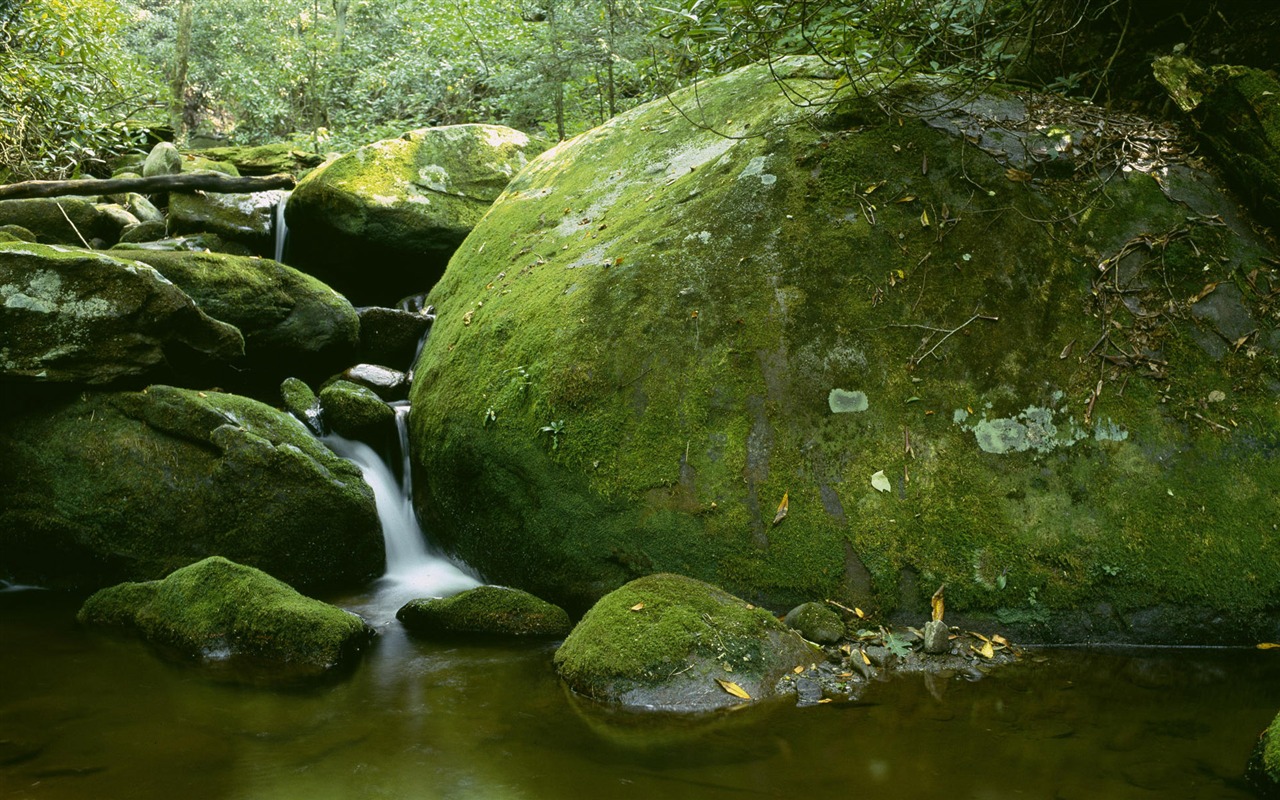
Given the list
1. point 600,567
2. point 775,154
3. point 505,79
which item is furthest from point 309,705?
point 505,79

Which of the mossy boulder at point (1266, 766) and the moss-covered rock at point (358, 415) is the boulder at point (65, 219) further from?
the mossy boulder at point (1266, 766)

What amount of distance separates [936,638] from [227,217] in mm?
9857

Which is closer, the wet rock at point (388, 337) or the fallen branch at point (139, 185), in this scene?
the fallen branch at point (139, 185)

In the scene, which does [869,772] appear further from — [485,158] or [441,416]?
[485,158]

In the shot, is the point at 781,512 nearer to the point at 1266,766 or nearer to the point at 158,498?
the point at 1266,766

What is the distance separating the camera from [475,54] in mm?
16234

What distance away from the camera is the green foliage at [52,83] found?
9062 millimetres

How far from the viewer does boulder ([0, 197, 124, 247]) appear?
9.41 meters

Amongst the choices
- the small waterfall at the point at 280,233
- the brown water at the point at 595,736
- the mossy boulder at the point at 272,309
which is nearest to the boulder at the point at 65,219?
the small waterfall at the point at 280,233

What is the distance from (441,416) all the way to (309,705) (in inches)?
99.7

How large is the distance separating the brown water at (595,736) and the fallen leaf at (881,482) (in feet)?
3.42

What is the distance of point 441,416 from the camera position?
19.8 ft

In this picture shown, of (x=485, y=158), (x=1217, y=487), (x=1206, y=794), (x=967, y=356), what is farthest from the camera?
(x=485, y=158)

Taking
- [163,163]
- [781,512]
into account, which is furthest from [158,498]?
[163,163]
